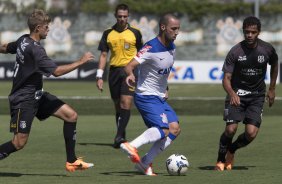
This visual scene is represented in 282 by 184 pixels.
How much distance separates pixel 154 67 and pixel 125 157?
2724 mm

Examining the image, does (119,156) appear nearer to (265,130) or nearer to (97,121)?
→ (265,130)

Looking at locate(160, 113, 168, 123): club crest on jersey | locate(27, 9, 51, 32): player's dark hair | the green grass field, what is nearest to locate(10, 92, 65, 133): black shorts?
the green grass field

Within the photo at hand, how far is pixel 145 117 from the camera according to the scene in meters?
12.2

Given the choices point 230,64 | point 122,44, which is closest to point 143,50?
point 230,64

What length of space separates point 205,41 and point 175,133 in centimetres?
3782

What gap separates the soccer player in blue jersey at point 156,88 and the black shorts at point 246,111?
948mm

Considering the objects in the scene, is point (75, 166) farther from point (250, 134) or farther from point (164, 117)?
point (250, 134)

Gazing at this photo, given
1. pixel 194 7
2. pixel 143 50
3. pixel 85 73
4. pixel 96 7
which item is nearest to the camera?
pixel 143 50

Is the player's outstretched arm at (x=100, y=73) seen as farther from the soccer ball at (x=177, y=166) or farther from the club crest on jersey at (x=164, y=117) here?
the soccer ball at (x=177, y=166)

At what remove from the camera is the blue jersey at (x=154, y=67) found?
11.9m

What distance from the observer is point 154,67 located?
39.5 ft

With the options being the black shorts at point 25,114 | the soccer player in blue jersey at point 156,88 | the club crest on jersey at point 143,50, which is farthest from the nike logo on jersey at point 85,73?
the club crest on jersey at point 143,50

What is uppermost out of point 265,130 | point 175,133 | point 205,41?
point 175,133

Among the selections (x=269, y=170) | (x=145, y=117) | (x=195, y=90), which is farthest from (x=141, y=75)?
(x=195, y=90)
